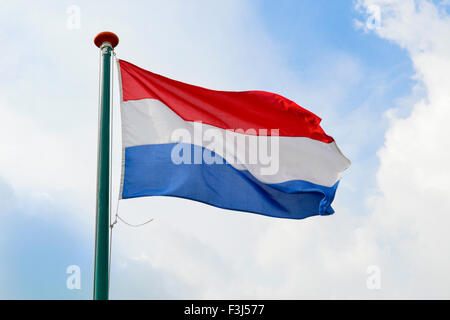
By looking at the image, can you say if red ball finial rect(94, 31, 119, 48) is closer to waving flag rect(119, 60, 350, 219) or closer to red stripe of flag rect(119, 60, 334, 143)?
red stripe of flag rect(119, 60, 334, 143)

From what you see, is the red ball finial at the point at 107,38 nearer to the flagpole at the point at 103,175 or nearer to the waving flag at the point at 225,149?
the flagpole at the point at 103,175
